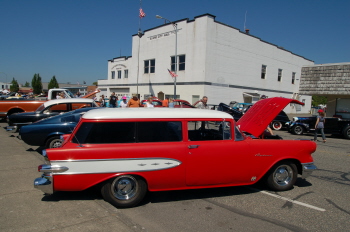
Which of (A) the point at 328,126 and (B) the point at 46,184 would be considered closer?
(B) the point at 46,184

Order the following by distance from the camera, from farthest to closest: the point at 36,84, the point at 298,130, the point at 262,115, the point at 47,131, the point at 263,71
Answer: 1. the point at 36,84
2. the point at 263,71
3. the point at 298,130
4. the point at 47,131
5. the point at 262,115

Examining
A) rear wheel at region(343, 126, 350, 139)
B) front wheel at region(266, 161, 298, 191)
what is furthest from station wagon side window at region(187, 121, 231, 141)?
rear wheel at region(343, 126, 350, 139)

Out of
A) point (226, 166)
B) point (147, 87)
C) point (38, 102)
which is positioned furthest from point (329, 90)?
point (147, 87)

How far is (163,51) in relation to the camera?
28.6 m

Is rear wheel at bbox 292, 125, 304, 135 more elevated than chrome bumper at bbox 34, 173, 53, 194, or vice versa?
chrome bumper at bbox 34, 173, 53, 194

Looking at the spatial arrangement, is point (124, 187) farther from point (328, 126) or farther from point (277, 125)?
point (277, 125)

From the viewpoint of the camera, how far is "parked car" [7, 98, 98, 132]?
9.27 meters

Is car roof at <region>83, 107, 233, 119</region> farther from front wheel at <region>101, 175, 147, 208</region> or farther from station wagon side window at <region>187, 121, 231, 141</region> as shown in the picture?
front wheel at <region>101, 175, 147, 208</region>

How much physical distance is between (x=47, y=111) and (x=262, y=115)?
826cm

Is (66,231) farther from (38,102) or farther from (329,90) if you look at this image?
(329,90)

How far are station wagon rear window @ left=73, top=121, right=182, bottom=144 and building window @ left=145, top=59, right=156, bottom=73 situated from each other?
2706 cm

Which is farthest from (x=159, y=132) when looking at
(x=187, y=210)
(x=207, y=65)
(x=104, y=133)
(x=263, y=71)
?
(x=263, y=71)

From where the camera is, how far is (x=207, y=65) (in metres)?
24.6

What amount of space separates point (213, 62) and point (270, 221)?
22.8 meters
